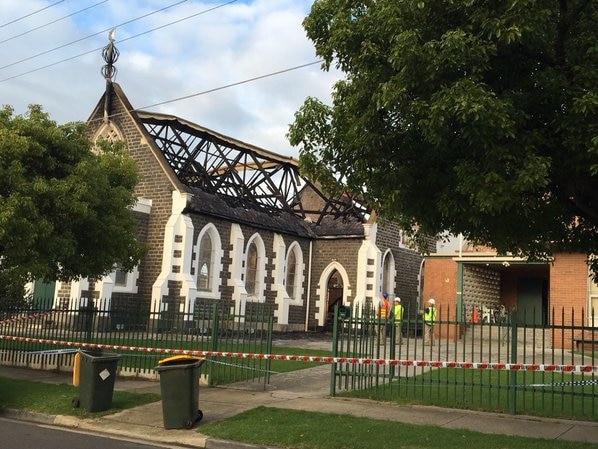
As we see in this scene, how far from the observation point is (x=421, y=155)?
8.02 metres

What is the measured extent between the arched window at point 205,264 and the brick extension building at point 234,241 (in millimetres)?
41

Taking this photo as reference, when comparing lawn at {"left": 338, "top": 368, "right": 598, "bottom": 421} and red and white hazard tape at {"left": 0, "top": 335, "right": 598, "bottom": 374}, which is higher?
red and white hazard tape at {"left": 0, "top": 335, "right": 598, "bottom": 374}

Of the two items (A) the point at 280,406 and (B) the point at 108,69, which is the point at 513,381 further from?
(B) the point at 108,69

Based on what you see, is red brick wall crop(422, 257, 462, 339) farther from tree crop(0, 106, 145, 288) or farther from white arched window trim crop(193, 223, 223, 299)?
tree crop(0, 106, 145, 288)

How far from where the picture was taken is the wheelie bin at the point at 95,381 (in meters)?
10.3

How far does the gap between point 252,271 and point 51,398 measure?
697 inches

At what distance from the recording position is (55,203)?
470 inches

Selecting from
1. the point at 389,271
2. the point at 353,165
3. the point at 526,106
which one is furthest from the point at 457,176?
the point at 389,271

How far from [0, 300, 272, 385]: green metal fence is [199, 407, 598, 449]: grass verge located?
2933 mm

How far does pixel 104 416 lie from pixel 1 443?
6.90 ft

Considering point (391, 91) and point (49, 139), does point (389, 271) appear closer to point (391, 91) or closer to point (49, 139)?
point (49, 139)

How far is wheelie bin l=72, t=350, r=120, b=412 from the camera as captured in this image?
10.3 meters

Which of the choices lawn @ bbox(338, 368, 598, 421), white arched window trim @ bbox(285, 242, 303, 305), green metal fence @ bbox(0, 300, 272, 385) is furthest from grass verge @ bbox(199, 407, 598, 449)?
white arched window trim @ bbox(285, 242, 303, 305)

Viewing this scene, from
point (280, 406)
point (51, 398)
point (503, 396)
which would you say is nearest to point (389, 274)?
point (503, 396)
